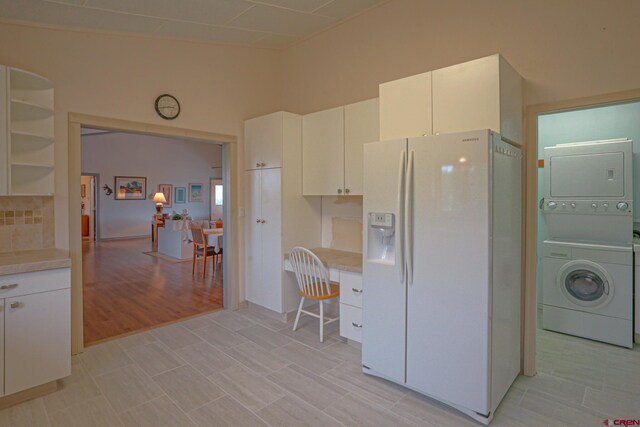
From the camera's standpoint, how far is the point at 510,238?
94.3 inches

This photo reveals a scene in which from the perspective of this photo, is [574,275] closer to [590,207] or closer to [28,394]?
[590,207]

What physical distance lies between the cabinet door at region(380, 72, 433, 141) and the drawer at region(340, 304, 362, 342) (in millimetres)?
1504

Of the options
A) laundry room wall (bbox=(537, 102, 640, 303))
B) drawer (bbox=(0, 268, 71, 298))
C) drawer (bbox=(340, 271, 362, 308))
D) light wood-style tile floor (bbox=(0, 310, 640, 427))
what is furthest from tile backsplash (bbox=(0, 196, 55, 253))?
laundry room wall (bbox=(537, 102, 640, 303))

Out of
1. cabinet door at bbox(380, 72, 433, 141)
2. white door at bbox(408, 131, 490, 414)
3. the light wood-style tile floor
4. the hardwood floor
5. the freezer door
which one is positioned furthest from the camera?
the hardwood floor

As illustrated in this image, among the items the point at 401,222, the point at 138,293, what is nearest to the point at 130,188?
the point at 138,293

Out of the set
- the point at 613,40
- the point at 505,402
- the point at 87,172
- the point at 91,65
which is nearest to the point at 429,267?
the point at 505,402

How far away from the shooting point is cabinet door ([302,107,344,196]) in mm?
3434

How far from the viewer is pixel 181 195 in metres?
11.8

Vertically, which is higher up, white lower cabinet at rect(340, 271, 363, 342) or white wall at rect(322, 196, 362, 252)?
white wall at rect(322, 196, 362, 252)

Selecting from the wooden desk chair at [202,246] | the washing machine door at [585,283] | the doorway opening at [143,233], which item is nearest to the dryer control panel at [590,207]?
the washing machine door at [585,283]

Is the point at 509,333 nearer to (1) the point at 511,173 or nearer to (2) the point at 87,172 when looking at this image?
(1) the point at 511,173

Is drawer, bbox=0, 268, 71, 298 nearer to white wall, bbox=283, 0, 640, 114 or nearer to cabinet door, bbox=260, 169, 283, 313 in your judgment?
cabinet door, bbox=260, 169, 283, 313

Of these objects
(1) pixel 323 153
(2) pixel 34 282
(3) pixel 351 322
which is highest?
(1) pixel 323 153

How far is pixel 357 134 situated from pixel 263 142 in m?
1.13
